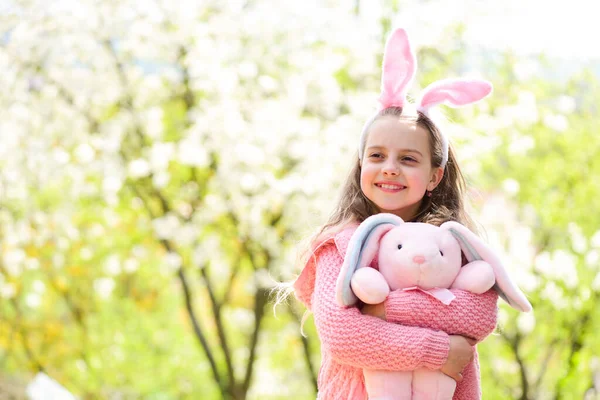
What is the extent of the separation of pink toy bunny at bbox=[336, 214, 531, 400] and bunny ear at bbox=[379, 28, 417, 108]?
0.38 meters

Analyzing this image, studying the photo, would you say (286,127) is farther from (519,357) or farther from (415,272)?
(415,272)

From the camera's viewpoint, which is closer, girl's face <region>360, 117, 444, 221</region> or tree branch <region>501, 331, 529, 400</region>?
girl's face <region>360, 117, 444, 221</region>

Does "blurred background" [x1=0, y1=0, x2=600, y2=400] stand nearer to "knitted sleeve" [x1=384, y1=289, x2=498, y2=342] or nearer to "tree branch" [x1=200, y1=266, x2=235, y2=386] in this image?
"tree branch" [x1=200, y1=266, x2=235, y2=386]

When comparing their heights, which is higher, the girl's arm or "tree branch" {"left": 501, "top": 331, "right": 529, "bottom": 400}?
the girl's arm

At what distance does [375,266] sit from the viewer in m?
2.14

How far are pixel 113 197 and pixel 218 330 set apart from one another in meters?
1.66

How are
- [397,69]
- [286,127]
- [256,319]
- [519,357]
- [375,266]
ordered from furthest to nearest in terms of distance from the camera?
[256,319] → [519,357] → [286,127] → [397,69] → [375,266]

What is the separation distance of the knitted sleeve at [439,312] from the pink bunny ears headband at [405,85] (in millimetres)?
448

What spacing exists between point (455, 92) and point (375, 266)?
0.59 metres

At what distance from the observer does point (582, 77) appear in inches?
281

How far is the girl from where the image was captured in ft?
6.58

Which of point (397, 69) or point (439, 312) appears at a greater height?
point (397, 69)

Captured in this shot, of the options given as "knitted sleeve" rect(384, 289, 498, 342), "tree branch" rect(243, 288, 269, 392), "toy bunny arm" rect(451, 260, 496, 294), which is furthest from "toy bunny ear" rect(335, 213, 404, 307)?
"tree branch" rect(243, 288, 269, 392)

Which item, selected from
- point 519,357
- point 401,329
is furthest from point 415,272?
point 519,357
